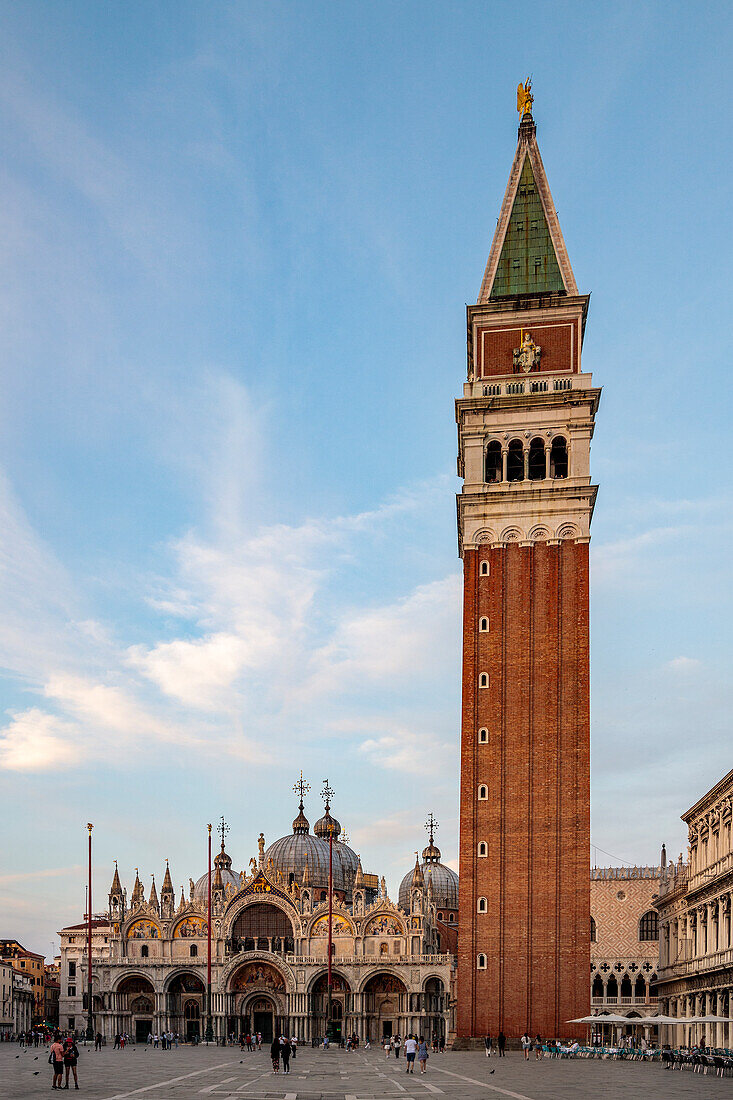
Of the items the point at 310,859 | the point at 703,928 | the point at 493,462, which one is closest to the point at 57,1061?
the point at 703,928

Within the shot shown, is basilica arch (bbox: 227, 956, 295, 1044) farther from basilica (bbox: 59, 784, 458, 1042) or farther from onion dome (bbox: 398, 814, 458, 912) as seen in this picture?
onion dome (bbox: 398, 814, 458, 912)

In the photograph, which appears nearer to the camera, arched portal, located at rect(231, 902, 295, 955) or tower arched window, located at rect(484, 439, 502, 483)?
tower arched window, located at rect(484, 439, 502, 483)

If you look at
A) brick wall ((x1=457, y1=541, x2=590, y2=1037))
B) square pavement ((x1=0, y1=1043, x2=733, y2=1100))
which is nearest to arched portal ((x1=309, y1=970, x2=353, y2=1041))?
brick wall ((x1=457, y1=541, x2=590, y2=1037))

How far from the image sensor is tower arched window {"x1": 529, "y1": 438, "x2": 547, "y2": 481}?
212 ft

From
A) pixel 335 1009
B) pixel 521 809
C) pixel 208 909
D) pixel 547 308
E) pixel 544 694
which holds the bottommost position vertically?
pixel 335 1009

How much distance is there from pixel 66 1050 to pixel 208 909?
52999 mm

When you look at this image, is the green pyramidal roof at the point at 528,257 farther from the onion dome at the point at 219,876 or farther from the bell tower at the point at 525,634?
the onion dome at the point at 219,876

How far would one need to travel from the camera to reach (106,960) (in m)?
84.4

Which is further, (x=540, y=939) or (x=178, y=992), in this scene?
(x=178, y=992)

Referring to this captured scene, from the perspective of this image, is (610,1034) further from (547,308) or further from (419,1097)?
(419,1097)

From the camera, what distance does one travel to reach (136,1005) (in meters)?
84.8

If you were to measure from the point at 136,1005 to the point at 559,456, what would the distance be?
5173 centimetres

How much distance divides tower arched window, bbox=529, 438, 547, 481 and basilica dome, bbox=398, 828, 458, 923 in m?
51.4

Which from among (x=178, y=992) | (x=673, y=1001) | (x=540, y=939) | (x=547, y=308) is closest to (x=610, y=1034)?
(x=673, y=1001)
